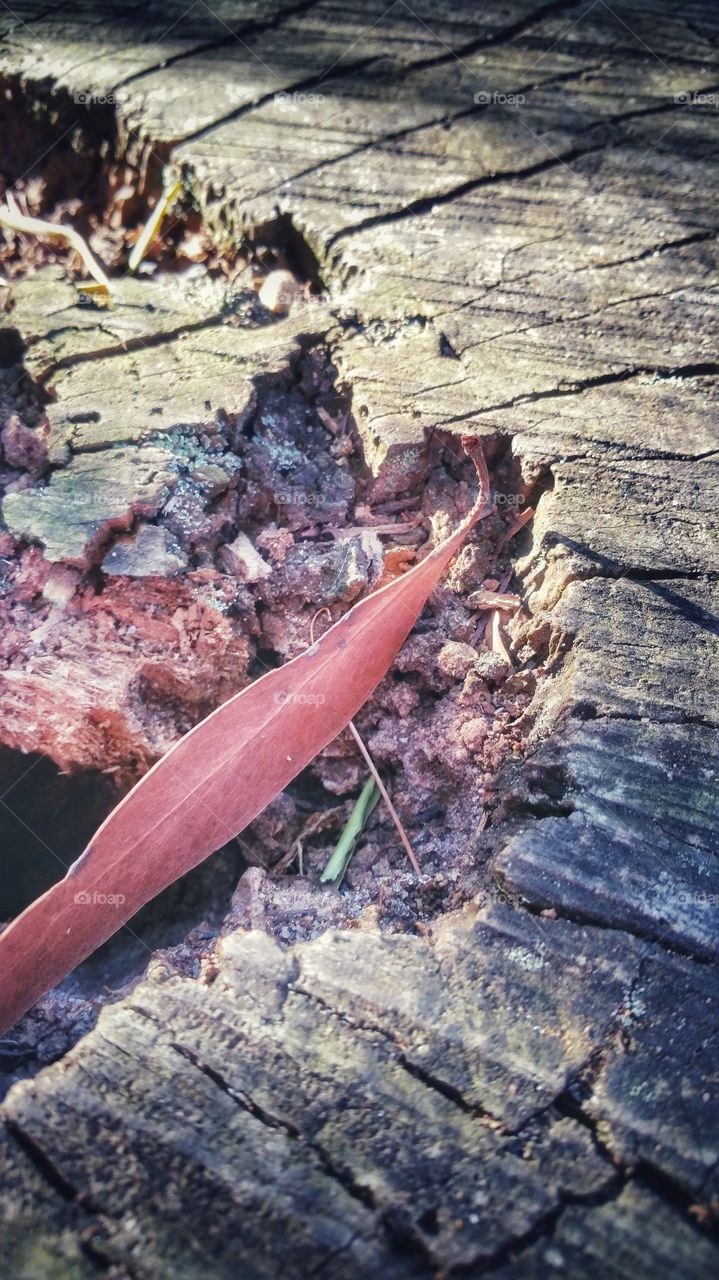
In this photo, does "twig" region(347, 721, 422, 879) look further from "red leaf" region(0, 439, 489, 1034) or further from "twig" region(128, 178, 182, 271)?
"twig" region(128, 178, 182, 271)

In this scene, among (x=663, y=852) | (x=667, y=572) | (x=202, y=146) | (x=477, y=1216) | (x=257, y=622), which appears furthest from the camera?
(x=202, y=146)

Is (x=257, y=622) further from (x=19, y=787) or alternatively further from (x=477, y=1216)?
(x=477, y=1216)

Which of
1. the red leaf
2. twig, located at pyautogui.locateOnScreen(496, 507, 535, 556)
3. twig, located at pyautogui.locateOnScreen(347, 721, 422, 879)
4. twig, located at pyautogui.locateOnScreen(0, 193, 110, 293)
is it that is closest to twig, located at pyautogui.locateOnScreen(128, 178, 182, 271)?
twig, located at pyautogui.locateOnScreen(0, 193, 110, 293)

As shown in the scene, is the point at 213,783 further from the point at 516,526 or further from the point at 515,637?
the point at 516,526

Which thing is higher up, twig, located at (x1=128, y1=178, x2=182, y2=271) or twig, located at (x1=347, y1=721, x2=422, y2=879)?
twig, located at (x1=128, y1=178, x2=182, y2=271)

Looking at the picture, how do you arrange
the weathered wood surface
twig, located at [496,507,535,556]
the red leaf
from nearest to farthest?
1. the weathered wood surface
2. the red leaf
3. twig, located at [496,507,535,556]

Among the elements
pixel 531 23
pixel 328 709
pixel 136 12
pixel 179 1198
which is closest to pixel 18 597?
pixel 328 709

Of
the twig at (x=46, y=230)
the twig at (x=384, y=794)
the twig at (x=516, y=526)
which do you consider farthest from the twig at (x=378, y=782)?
the twig at (x=46, y=230)
